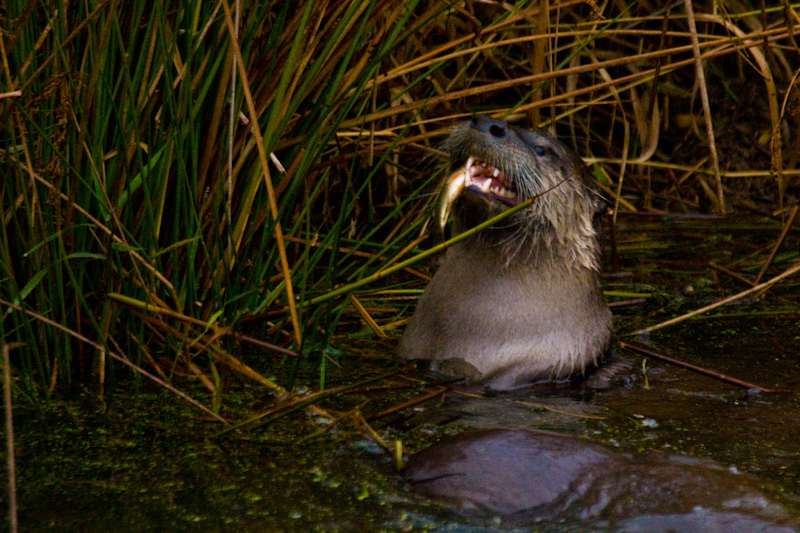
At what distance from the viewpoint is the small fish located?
7.84 ft

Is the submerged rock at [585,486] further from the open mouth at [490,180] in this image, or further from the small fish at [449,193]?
the open mouth at [490,180]

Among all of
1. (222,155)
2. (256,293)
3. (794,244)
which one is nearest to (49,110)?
(222,155)

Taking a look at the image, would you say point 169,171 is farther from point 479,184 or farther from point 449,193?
point 479,184

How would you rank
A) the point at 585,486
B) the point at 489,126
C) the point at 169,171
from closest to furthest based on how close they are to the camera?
the point at 585,486 → the point at 169,171 → the point at 489,126

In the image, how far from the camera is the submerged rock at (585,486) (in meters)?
1.63

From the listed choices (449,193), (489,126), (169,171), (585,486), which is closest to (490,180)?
(489,126)

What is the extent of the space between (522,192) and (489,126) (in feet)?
0.69

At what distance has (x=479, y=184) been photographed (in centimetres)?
270

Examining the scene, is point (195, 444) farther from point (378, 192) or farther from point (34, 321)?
point (378, 192)

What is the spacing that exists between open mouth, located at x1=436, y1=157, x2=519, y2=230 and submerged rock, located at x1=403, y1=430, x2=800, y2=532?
0.80 meters

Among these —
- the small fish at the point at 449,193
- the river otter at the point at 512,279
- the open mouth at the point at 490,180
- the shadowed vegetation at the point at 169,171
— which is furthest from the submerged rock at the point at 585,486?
the open mouth at the point at 490,180

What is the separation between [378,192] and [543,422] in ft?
5.79

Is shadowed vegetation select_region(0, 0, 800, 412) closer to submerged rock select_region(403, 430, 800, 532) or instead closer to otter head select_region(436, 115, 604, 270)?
otter head select_region(436, 115, 604, 270)

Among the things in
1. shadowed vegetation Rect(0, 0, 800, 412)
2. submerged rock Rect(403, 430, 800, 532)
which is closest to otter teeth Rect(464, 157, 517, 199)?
shadowed vegetation Rect(0, 0, 800, 412)
